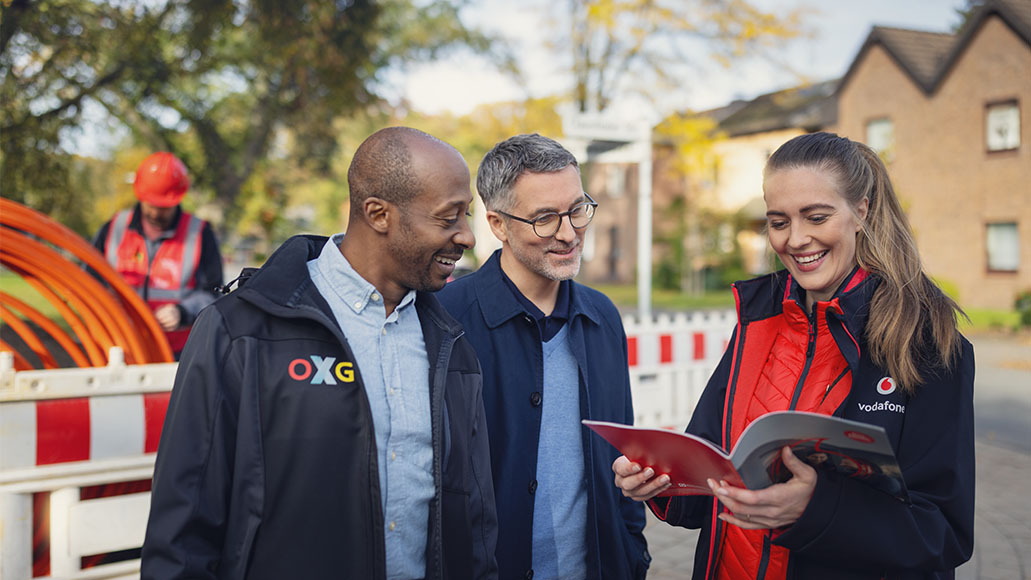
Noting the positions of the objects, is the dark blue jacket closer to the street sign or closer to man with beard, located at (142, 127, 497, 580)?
man with beard, located at (142, 127, 497, 580)

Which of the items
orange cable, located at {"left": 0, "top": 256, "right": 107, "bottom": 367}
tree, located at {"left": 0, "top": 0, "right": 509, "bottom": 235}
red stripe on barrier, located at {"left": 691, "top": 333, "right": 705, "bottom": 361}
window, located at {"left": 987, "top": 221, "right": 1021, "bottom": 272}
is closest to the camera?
orange cable, located at {"left": 0, "top": 256, "right": 107, "bottom": 367}

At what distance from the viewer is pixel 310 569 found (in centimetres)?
202

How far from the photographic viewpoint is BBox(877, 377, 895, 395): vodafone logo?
6.91ft

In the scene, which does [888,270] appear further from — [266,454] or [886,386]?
[266,454]

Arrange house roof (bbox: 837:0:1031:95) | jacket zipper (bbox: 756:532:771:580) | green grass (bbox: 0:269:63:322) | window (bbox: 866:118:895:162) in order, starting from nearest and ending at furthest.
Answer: jacket zipper (bbox: 756:532:771:580) < green grass (bbox: 0:269:63:322) < house roof (bbox: 837:0:1031:95) < window (bbox: 866:118:895:162)

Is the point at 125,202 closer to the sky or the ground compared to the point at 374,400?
closer to the sky

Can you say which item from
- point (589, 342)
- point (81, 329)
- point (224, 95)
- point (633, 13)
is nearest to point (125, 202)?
point (224, 95)

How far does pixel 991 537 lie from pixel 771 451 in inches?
189

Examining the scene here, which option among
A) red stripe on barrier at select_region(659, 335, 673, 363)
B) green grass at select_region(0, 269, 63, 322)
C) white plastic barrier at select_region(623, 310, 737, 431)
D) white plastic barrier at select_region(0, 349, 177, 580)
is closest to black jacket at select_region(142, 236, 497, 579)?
white plastic barrier at select_region(0, 349, 177, 580)

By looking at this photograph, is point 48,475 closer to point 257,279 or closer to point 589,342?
point 257,279

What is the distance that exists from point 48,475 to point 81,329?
1.03m

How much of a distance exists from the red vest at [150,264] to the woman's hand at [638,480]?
3.85 metres

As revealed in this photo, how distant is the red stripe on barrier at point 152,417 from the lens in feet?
11.7

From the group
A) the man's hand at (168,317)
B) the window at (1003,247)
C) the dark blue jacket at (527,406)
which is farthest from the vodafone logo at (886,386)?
the window at (1003,247)
